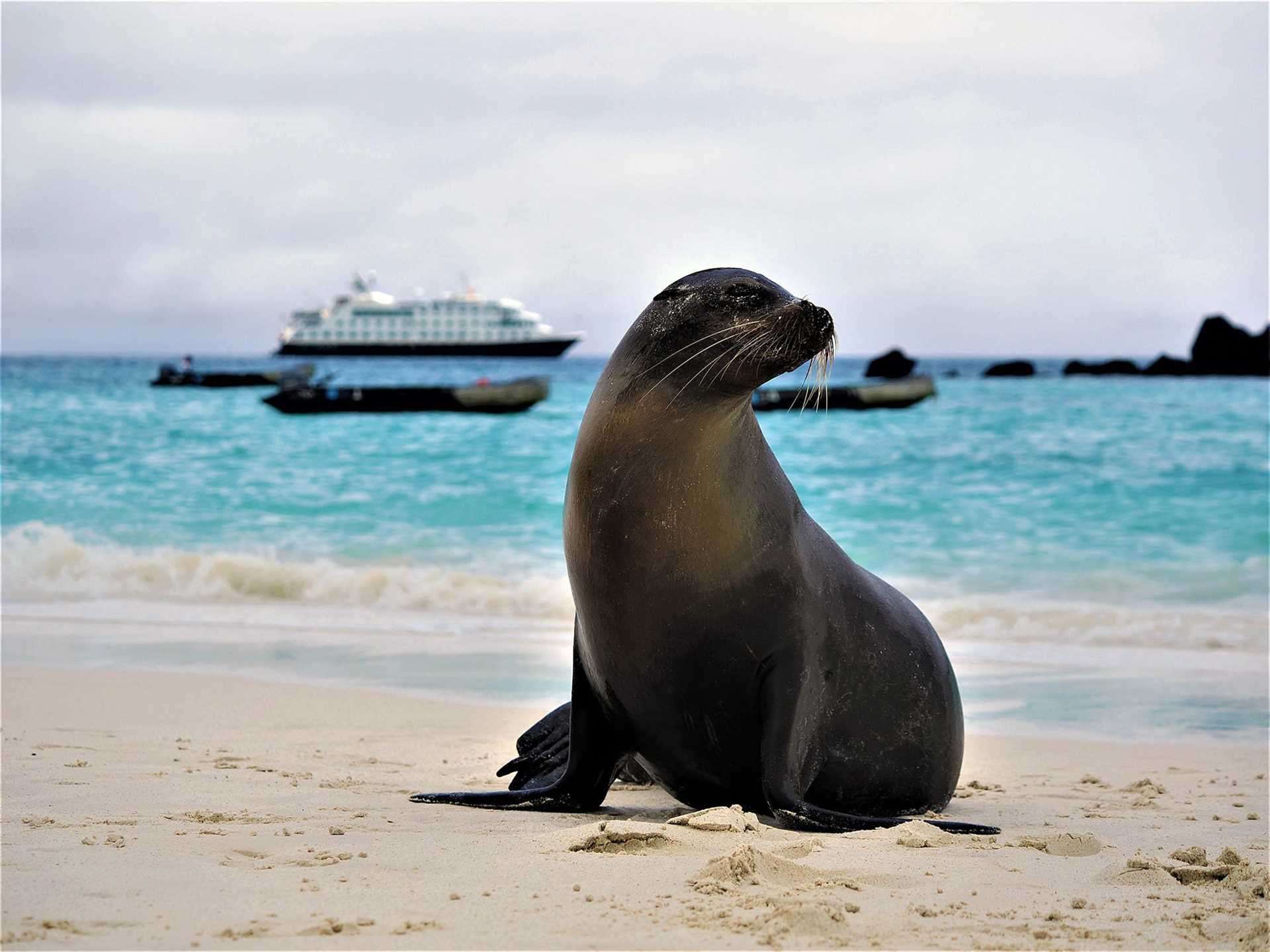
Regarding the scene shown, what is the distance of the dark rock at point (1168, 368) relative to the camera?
72812 mm

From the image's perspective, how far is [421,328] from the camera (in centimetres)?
10762

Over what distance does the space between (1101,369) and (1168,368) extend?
4.61 m

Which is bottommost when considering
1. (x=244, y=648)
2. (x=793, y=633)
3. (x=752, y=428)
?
(x=244, y=648)

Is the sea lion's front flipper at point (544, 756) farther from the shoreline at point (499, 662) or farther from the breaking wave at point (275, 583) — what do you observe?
the breaking wave at point (275, 583)

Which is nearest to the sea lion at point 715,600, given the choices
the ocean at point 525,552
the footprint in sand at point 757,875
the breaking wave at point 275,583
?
the footprint in sand at point 757,875

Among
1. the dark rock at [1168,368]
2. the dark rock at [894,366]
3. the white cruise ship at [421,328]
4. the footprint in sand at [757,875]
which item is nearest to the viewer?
the footprint in sand at [757,875]

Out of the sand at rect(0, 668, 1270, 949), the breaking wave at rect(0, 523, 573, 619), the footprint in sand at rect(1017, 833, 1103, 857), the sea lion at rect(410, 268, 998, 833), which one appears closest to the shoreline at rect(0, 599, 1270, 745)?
the breaking wave at rect(0, 523, 573, 619)

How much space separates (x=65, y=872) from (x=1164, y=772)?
163 inches

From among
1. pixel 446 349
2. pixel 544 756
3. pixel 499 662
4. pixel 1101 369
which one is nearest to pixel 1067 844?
pixel 544 756

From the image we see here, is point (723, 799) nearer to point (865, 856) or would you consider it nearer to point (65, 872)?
point (865, 856)

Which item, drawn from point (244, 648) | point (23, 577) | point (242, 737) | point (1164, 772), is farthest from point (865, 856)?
point (23, 577)

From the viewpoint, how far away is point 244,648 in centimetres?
888

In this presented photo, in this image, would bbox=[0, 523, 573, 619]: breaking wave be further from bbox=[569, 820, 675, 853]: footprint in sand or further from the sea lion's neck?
bbox=[569, 820, 675, 853]: footprint in sand

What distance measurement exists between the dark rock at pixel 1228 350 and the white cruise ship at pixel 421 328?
1828 inches
